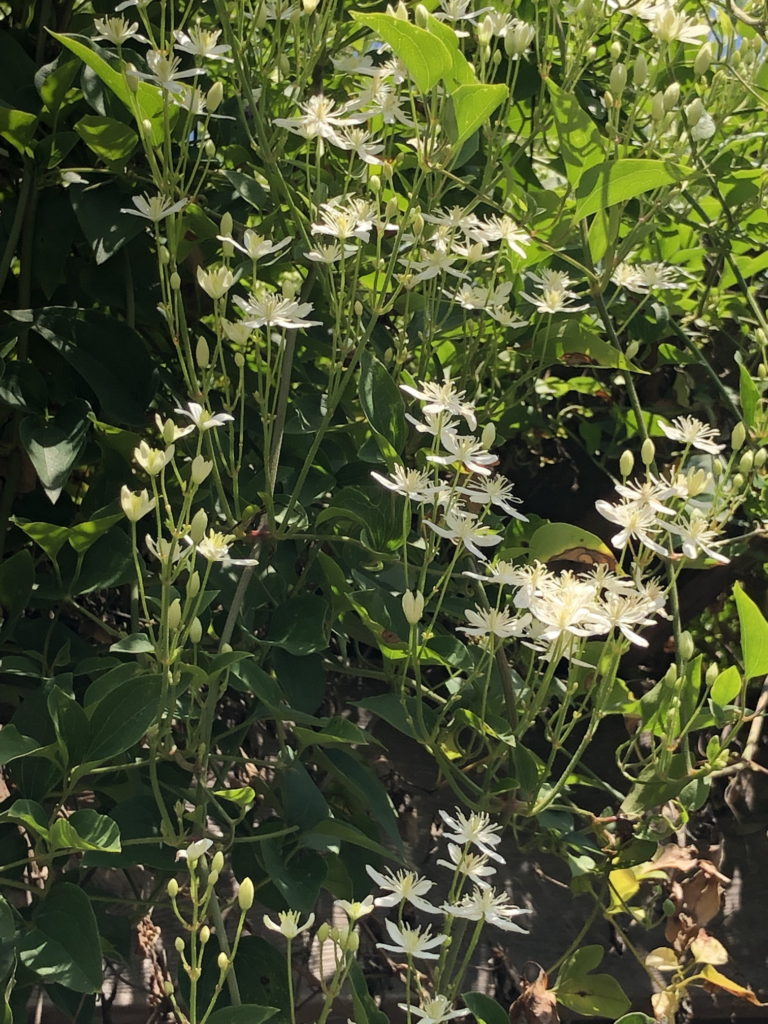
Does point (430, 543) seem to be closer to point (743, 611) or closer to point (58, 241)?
point (743, 611)

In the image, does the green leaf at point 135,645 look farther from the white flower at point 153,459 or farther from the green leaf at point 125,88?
the green leaf at point 125,88

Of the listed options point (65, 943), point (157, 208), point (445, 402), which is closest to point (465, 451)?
point (445, 402)

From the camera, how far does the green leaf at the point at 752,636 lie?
0.70 meters

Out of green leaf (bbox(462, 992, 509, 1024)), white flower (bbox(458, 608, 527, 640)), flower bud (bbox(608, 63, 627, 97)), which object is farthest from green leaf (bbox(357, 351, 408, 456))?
green leaf (bbox(462, 992, 509, 1024))

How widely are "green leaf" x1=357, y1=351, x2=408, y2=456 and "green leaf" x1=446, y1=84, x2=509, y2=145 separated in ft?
0.47

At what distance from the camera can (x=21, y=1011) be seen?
697 mm

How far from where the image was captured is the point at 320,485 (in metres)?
0.79

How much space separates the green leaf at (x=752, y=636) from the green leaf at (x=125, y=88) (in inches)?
17.9

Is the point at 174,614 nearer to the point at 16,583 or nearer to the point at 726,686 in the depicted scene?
the point at 16,583

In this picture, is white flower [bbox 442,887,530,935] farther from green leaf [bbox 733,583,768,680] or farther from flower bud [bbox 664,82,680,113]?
flower bud [bbox 664,82,680,113]

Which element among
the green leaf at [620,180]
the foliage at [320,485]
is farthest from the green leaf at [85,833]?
the green leaf at [620,180]

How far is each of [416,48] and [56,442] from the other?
0.34 metres

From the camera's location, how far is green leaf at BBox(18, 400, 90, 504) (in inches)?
29.0

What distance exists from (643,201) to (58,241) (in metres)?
0.42
